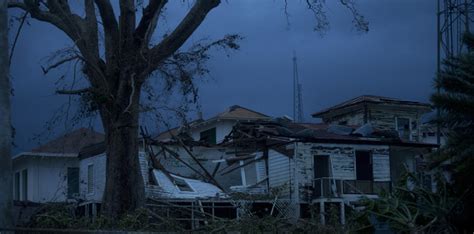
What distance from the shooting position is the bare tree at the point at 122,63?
A: 51.4 feet

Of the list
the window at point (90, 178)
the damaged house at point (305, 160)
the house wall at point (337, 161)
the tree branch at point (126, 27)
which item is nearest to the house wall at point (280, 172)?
the damaged house at point (305, 160)

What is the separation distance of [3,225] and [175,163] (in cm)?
2660

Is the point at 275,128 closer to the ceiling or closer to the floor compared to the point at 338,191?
closer to the ceiling

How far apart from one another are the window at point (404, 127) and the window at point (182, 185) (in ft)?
70.6

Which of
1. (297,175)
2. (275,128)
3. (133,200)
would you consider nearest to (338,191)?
(297,175)

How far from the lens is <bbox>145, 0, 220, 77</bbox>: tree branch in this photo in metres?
16.5

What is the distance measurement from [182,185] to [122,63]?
60.5 feet

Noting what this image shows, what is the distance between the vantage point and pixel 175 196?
32625mm

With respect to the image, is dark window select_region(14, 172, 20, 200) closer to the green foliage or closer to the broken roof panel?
the broken roof panel

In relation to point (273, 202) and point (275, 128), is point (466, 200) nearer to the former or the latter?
point (273, 202)

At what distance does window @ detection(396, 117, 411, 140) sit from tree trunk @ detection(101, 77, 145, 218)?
121ft

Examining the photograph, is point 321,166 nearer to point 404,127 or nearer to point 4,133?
point 404,127

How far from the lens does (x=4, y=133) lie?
10031 millimetres

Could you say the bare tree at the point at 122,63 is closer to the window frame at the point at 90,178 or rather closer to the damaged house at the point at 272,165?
the damaged house at the point at 272,165
